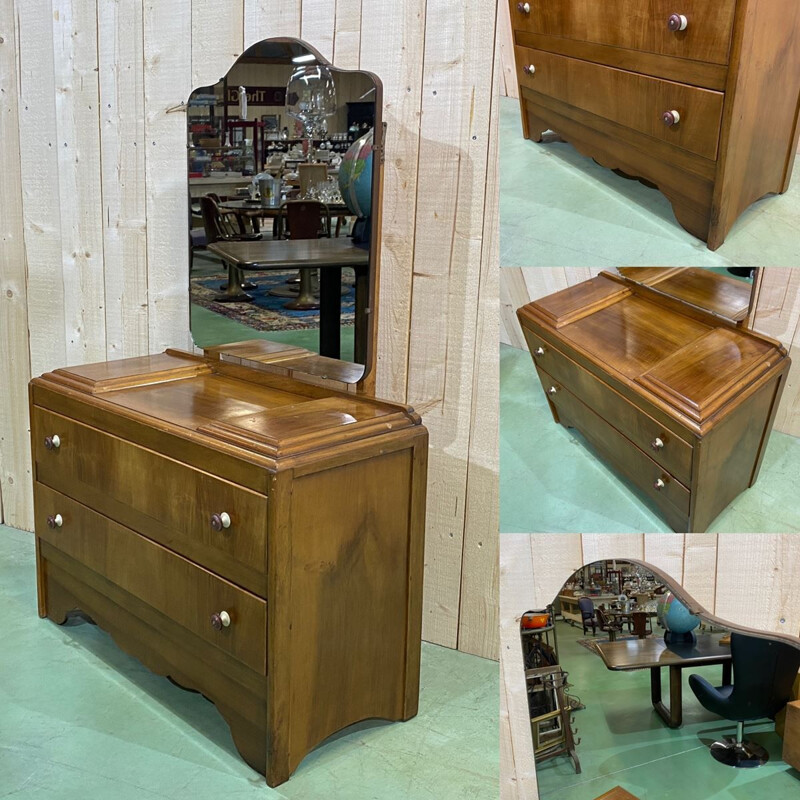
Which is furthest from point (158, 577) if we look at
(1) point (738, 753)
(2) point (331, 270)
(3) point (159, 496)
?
(1) point (738, 753)

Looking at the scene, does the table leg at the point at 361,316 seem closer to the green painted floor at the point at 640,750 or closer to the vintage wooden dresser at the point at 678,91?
the vintage wooden dresser at the point at 678,91

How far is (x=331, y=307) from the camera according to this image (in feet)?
7.83

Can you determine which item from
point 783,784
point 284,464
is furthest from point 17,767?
point 783,784

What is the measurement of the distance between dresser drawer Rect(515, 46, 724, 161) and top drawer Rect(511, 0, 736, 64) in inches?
1.8

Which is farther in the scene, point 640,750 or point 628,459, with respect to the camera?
point 640,750

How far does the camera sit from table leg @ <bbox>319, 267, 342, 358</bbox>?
2.38 metres

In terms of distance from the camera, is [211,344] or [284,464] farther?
[211,344]

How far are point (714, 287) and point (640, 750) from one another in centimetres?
88

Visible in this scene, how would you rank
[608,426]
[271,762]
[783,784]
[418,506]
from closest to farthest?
[608,426]
[783,784]
[271,762]
[418,506]

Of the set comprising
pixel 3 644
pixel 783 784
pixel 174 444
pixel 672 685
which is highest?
pixel 174 444

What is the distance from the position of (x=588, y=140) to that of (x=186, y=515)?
1215 mm

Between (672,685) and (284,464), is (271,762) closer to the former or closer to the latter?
(284,464)

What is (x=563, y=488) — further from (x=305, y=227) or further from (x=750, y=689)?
(x=305, y=227)

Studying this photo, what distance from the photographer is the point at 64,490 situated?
2627 mm
